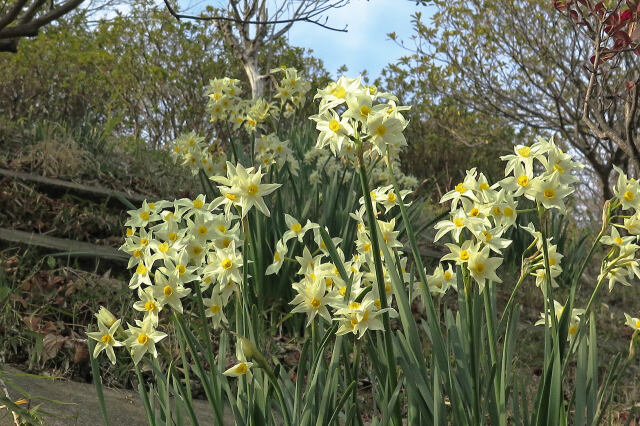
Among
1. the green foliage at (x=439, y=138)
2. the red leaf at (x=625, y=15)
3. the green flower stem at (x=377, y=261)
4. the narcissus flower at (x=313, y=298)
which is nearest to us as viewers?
the green flower stem at (x=377, y=261)

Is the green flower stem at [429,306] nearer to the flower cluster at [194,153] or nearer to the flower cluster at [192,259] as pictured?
the flower cluster at [192,259]

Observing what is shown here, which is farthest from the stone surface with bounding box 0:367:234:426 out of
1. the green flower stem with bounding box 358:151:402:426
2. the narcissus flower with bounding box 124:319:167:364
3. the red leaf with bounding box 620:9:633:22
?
the red leaf with bounding box 620:9:633:22

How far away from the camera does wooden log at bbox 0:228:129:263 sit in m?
3.51

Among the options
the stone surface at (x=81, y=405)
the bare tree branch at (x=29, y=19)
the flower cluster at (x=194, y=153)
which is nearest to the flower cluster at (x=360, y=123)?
the stone surface at (x=81, y=405)

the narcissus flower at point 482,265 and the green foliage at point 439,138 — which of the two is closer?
the narcissus flower at point 482,265

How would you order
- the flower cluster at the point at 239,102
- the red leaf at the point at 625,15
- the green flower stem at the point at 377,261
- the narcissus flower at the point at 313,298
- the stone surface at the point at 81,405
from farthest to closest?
the flower cluster at the point at 239,102, the red leaf at the point at 625,15, the stone surface at the point at 81,405, the narcissus flower at the point at 313,298, the green flower stem at the point at 377,261

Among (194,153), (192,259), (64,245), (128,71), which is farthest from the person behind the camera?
(128,71)

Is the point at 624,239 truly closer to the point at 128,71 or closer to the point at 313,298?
the point at 313,298

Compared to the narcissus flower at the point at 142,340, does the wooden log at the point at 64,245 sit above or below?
above

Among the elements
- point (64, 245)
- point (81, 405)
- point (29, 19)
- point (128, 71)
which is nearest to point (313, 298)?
point (81, 405)

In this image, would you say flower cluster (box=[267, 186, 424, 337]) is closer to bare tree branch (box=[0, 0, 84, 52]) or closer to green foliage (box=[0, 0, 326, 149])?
bare tree branch (box=[0, 0, 84, 52])

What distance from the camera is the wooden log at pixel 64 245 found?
11.5ft

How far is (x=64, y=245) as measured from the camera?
149 inches

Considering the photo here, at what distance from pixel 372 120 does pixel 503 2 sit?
6528 mm
